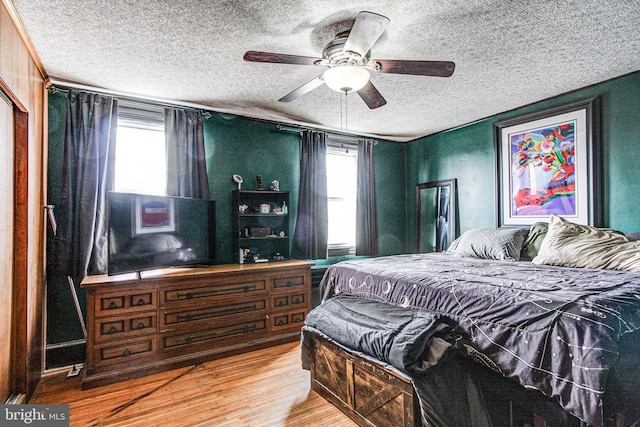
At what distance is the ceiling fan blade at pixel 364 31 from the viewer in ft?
5.72

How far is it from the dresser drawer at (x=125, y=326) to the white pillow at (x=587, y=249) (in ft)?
10.5

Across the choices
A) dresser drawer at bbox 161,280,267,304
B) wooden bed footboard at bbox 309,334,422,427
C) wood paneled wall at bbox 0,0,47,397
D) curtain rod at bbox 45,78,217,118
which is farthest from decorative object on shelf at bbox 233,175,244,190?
wooden bed footboard at bbox 309,334,422,427

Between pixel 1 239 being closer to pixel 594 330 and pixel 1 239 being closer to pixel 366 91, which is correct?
pixel 366 91

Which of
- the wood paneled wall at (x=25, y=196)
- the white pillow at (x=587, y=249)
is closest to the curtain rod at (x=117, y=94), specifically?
the wood paneled wall at (x=25, y=196)

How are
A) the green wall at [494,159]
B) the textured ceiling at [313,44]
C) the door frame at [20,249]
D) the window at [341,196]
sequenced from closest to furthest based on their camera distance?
the textured ceiling at [313,44] < the door frame at [20,249] < the green wall at [494,159] < the window at [341,196]

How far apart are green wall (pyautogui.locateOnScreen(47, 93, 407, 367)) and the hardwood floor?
489 millimetres

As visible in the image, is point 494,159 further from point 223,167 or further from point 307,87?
point 223,167

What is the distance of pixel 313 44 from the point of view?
2359mm

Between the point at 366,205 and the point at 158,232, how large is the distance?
2.68m

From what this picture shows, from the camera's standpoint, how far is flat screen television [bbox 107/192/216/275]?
2.80m

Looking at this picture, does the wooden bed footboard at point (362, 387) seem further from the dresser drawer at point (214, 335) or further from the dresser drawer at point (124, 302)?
the dresser drawer at point (124, 302)

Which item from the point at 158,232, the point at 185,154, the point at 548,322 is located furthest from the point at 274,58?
A: the point at 548,322

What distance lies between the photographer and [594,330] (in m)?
1.39

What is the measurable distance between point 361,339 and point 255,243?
224cm
